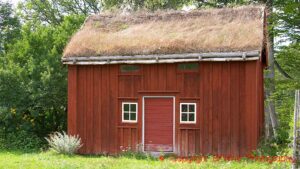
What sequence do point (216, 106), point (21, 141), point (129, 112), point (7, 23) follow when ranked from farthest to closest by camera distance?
point (7, 23)
point (21, 141)
point (129, 112)
point (216, 106)

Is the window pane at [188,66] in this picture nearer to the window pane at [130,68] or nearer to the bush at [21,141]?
the window pane at [130,68]

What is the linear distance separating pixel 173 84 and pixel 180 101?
25.2 inches

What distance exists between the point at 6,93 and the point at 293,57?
12.0m

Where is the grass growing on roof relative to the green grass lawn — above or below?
above

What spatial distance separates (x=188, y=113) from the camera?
1650cm

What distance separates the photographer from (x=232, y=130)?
15.9 meters

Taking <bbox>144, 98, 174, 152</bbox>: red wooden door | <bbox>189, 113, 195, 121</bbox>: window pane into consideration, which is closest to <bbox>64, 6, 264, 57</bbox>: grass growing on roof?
<bbox>144, 98, 174, 152</bbox>: red wooden door

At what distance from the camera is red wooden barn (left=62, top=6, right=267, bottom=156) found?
51.9ft

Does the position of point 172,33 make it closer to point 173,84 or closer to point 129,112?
point 173,84

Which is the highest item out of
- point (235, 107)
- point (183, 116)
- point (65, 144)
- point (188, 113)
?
point (235, 107)

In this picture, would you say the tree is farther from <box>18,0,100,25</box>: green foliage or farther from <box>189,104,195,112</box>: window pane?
<box>189,104,195,112</box>: window pane

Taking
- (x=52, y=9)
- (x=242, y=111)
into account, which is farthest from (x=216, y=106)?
(x=52, y=9)

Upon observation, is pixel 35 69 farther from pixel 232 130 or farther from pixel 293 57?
pixel 293 57

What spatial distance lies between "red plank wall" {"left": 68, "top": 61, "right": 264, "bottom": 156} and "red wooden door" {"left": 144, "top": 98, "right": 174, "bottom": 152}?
0.78 ft
